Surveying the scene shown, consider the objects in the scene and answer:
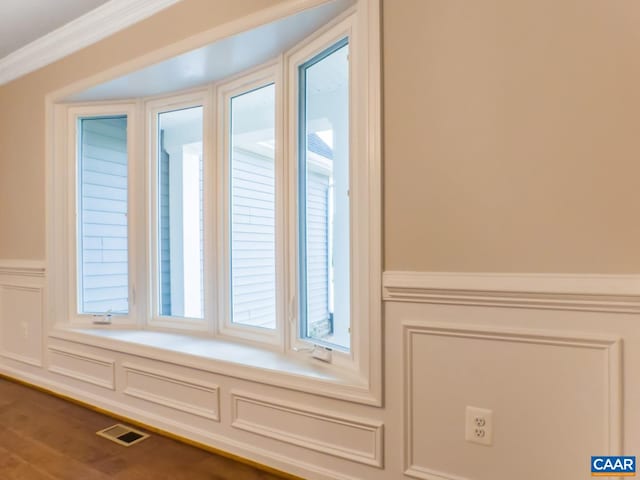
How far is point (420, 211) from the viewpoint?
1486 millimetres

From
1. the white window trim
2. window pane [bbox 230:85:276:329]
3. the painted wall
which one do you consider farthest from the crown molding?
the painted wall

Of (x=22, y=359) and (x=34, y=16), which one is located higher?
(x=34, y=16)

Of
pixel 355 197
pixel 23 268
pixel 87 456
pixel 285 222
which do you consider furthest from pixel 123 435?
pixel 355 197

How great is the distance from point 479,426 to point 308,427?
0.72 meters

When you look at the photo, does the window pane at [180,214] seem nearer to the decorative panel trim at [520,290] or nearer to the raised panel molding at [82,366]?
the raised panel molding at [82,366]

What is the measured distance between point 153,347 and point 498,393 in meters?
1.81

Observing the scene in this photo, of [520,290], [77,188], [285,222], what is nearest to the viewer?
[520,290]

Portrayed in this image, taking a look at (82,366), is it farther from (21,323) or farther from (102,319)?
(21,323)

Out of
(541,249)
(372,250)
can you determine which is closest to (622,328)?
A: (541,249)

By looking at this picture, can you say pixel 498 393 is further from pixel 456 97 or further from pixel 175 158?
pixel 175 158

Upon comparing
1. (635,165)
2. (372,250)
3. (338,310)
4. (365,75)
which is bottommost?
(338,310)

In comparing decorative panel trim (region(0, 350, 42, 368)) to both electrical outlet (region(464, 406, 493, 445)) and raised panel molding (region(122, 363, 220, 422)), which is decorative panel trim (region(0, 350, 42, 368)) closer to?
raised panel molding (region(122, 363, 220, 422))

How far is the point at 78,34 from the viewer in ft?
8.52

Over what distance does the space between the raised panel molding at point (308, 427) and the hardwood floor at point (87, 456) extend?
205mm
